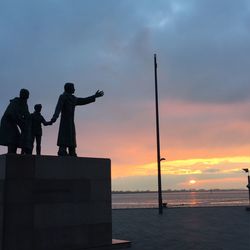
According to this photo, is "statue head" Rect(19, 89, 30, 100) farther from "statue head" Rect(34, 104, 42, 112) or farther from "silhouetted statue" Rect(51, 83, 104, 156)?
"silhouetted statue" Rect(51, 83, 104, 156)

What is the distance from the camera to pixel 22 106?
13461 millimetres

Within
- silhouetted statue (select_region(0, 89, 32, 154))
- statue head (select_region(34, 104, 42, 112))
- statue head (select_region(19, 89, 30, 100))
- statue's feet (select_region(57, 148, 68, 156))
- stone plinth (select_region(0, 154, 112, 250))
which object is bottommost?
stone plinth (select_region(0, 154, 112, 250))

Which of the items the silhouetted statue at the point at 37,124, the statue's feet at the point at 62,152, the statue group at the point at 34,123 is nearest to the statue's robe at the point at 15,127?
the statue group at the point at 34,123

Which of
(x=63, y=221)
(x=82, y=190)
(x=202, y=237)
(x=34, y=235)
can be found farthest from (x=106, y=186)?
(x=202, y=237)

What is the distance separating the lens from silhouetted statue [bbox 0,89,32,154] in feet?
42.8

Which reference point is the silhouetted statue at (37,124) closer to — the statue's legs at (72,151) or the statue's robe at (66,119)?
the statue's robe at (66,119)

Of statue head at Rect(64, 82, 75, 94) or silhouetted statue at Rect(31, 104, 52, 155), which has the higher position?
statue head at Rect(64, 82, 75, 94)

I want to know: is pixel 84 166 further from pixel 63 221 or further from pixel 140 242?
pixel 140 242

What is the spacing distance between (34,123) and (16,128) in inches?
32.5

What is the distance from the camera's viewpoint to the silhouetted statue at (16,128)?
13.1m

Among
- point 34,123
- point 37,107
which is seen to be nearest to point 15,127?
point 34,123

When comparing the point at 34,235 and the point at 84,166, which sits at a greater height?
the point at 84,166

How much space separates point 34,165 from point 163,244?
4.62m

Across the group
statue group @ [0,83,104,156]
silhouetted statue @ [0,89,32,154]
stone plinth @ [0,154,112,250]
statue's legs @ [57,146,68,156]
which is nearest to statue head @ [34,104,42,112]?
statue group @ [0,83,104,156]
